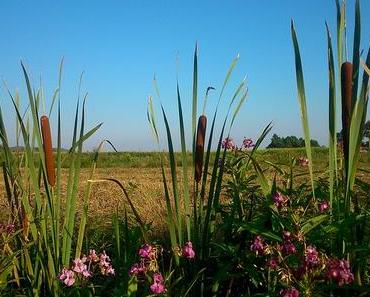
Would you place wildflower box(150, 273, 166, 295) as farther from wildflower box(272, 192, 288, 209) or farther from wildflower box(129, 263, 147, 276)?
wildflower box(272, 192, 288, 209)

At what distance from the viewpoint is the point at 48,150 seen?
1.94 meters

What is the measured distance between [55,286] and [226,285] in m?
0.61

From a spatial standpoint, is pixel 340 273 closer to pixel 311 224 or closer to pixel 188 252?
pixel 311 224

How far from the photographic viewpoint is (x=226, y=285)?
1.96 metres

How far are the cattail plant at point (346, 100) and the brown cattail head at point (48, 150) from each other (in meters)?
1.01

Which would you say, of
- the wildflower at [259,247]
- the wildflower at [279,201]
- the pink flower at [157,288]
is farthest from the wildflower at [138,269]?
the wildflower at [279,201]

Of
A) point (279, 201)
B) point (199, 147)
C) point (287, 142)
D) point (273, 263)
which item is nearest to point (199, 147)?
point (199, 147)

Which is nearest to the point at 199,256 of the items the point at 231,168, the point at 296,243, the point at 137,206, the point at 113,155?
the point at 296,243

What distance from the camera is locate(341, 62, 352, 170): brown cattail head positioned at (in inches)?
64.6

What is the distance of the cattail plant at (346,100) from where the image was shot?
164 cm

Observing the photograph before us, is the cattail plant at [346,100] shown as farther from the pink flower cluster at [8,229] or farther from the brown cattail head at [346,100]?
the pink flower cluster at [8,229]

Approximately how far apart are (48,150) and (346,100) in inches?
41.0

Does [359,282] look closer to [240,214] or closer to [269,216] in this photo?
[269,216]

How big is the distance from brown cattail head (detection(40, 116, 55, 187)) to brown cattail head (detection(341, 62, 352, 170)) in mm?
1015
